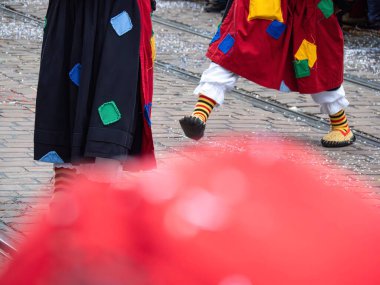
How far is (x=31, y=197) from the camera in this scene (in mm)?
4641

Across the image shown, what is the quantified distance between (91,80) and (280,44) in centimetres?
242

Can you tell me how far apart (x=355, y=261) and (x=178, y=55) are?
319 inches

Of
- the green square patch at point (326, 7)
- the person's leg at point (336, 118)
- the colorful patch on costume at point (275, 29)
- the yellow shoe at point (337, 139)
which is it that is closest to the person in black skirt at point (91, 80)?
the colorful patch on costume at point (275, 29)

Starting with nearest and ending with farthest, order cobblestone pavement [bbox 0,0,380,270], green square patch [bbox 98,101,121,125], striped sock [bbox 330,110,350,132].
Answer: green square patch [bbox 98,101,121,125] → cobblestone pavement [bbox 0,0,380,270] → striped sock [bbox 330,110,350,132]

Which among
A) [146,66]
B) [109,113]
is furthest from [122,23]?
[109,113]

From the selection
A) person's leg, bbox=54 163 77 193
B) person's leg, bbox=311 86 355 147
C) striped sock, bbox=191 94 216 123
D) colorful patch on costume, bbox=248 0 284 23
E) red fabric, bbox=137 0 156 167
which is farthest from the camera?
person's leg, bbox=311 86 355 147

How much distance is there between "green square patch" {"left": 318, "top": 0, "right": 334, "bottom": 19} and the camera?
18.4ft

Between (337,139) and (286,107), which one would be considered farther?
(286,107)

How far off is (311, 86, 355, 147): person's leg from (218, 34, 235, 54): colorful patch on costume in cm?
68

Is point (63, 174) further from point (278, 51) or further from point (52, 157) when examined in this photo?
point (278, 51)

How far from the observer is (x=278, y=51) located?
568 cm

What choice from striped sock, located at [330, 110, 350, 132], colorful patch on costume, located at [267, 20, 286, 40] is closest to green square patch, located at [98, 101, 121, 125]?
colorful patch on costume, located at [267, 20, 286, 40]

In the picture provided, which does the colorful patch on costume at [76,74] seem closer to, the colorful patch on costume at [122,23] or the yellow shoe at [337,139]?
the colorful patch on costume at [122,23]

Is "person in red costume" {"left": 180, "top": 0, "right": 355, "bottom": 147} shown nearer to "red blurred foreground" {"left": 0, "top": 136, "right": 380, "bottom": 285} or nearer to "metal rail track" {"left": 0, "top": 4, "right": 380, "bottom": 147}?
"metal rail track" {"left": 0, "top": 4, "right": 380, "bottom": 147}
